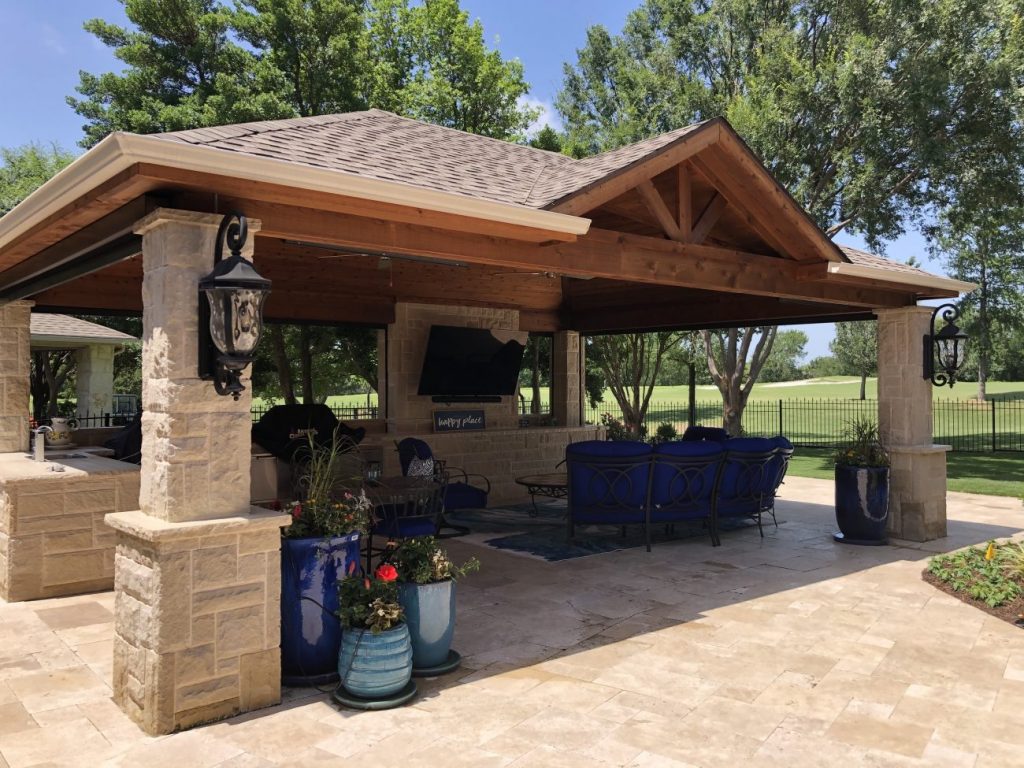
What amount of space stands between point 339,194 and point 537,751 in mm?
2784

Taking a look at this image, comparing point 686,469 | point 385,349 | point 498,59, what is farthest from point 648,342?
point 686,469

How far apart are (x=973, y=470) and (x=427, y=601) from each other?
45.1ft

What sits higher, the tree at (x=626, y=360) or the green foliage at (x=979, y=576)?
the tree at (x=626, y=360)

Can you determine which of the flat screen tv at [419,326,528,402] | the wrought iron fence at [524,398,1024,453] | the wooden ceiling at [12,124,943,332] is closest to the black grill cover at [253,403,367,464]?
the wooden ceiling at [12,124,943,332]

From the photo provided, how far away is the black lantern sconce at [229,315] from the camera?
3.33 m

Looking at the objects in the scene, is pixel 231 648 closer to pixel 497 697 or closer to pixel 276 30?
pixel 497 697

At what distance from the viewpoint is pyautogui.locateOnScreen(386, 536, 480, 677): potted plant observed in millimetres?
3922

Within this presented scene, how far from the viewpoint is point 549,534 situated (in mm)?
7711

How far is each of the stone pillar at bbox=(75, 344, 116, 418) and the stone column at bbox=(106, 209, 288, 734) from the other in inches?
539

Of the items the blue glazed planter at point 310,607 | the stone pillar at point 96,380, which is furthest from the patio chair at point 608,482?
the stone pillar at point 96,380

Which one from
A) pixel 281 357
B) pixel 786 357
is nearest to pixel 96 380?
pixel 281 357

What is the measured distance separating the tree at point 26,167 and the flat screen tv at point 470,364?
47.7ft

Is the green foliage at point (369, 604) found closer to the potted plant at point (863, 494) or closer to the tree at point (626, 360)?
the potted plant at point (863, 494)

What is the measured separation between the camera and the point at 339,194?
376cm
